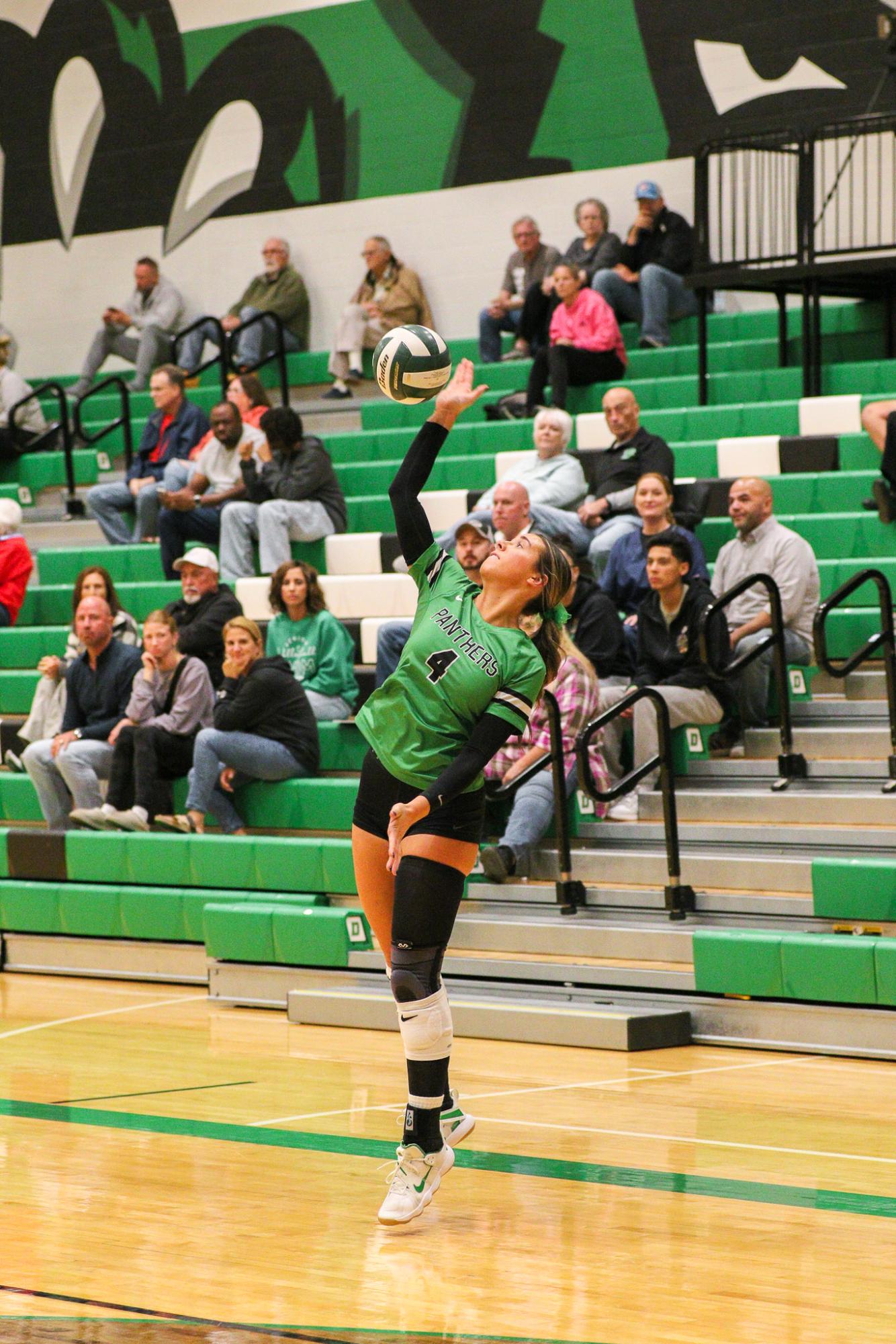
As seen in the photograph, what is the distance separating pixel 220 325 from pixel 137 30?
3.65 m

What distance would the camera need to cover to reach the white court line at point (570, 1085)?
496cm

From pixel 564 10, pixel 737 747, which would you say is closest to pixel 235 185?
pixel 564 10

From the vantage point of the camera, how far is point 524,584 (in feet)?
13.2

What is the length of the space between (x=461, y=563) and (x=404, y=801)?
11.4 feet

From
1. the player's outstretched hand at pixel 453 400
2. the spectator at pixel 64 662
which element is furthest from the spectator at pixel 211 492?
the player's outstretched hand at pixel 453 400

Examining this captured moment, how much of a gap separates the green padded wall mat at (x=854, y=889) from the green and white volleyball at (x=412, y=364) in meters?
2.45

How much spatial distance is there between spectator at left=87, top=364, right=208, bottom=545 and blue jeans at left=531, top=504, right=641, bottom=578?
3133mm

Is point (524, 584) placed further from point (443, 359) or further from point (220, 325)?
point (220, 325)

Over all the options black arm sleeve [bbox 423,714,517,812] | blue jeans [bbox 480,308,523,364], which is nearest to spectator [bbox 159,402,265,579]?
blue jeans [bbox 480,308,523,364]

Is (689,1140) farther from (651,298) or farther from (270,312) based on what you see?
(270,312)

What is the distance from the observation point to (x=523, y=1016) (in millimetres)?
5941

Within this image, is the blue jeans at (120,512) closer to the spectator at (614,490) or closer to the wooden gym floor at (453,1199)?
the spectator at (614,490)

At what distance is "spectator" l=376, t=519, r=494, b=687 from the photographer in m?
7.17

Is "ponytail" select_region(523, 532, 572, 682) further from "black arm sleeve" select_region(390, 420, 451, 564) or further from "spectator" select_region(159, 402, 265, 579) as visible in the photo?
"spectator" select_region(159, 402, 265, 579)
